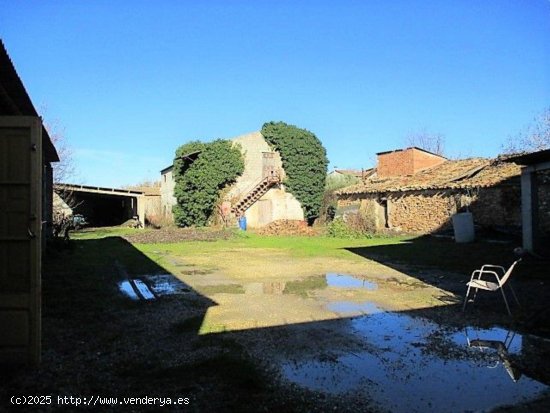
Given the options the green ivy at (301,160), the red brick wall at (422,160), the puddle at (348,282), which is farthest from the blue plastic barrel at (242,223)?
the puddle at (348,282)

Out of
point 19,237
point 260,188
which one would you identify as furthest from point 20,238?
point 260,188

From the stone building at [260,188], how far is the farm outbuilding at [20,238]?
2854 cm

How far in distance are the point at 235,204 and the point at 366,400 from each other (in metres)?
29.3

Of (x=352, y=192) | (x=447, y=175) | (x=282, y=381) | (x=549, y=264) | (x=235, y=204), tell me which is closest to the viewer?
(x=282, y=381)

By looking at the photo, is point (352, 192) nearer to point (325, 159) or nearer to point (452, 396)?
point (325, 159)

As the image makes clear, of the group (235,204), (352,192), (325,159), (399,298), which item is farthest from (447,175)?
(399,298)

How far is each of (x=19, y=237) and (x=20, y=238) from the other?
0.01 meters

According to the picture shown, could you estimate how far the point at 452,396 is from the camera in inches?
149

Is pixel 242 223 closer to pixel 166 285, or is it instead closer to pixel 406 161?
pixel 406 161

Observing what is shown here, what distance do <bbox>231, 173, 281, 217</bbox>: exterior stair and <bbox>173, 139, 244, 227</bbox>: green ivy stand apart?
1735mm

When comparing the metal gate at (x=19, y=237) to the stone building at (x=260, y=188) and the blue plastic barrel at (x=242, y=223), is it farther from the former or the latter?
the stone building at (x=260, y=188)

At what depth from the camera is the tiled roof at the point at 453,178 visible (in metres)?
21.9

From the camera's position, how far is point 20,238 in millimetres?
4281

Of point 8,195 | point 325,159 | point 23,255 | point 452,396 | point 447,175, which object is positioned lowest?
point 452,396
